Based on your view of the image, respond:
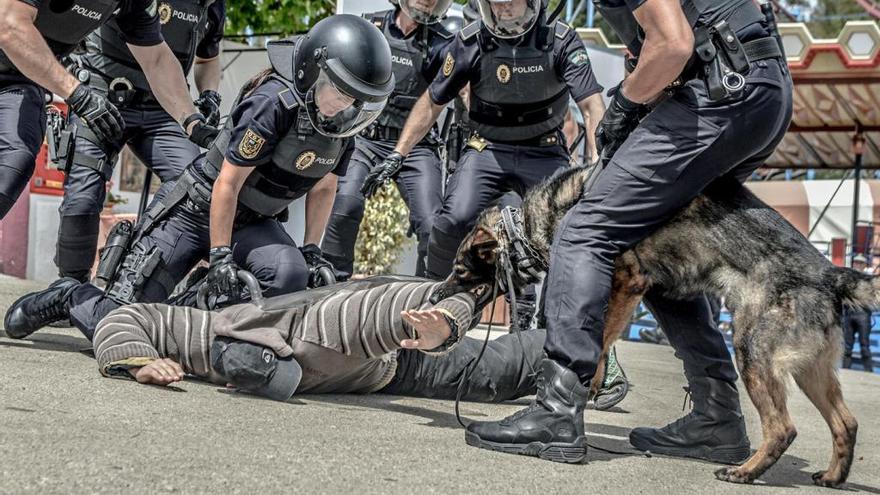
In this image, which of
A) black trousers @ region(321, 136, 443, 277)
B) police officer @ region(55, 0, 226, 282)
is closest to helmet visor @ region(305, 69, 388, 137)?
police officer @ region(55, 0, 226, 282)

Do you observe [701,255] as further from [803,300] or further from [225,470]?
[225,470]

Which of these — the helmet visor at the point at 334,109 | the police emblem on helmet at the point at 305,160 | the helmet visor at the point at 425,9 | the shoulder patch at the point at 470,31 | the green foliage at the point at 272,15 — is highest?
the green foliage at the point at 272,15

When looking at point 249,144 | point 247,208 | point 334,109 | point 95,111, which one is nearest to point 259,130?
point 249,144

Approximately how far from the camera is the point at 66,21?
4.12 metres

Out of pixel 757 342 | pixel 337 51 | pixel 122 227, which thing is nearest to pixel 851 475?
pixel 757 342

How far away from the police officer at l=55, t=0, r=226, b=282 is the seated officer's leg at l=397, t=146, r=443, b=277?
3.81ft

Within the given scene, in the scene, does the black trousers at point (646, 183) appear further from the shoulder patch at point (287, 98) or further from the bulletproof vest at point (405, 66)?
the bulletproof vest at point (405, 66)

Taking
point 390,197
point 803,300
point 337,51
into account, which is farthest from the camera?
point 390,197

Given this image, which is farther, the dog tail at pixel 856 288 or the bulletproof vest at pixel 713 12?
the bulletproof vest at pixel 713 12

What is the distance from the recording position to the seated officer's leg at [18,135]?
403 cm

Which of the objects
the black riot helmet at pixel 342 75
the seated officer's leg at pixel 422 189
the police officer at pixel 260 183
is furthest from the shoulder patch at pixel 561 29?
the black riot helmet at pixel 342 75

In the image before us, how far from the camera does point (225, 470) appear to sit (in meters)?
2.12

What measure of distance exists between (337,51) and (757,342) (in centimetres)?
195

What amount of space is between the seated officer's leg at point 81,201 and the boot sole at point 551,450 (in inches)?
106
